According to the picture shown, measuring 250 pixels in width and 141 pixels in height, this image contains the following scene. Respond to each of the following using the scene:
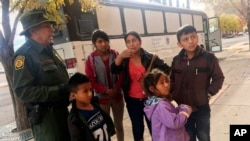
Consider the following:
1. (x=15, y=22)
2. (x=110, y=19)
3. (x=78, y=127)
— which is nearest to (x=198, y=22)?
(x=110, y=19)

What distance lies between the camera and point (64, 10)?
7.05 meters

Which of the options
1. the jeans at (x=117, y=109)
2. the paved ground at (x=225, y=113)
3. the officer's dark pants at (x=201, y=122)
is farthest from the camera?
the paved ground at (x=225, y=113)

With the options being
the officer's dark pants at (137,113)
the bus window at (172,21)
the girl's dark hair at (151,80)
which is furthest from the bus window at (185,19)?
the girl's dark hair at (151,80)

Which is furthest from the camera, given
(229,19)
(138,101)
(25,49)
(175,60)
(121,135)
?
(229,19)

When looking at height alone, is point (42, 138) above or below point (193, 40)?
below

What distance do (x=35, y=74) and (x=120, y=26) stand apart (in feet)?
22.1

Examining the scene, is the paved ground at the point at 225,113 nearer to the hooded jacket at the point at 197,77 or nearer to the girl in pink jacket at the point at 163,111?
the hooded jacket at the point at 197,77

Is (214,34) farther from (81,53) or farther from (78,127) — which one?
(78,127)

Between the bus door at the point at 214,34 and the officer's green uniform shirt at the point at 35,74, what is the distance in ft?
56.9

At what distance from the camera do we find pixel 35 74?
2.42m

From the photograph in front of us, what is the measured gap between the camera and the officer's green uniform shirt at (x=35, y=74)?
2332 mm

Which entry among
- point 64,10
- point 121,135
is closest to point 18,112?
point 64,10

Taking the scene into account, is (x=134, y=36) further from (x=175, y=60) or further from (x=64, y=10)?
(x=64, y=10)

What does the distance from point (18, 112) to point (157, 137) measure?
14.5 feet
